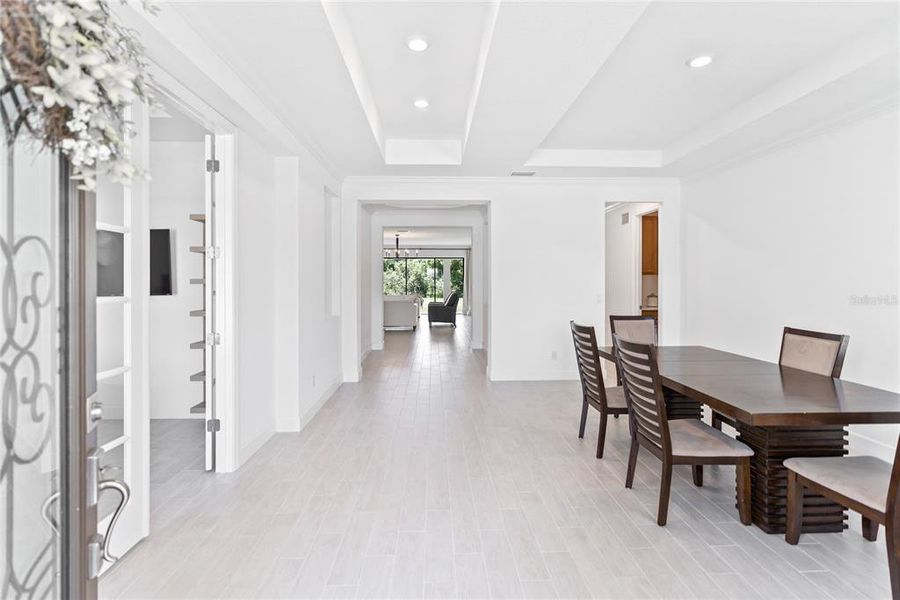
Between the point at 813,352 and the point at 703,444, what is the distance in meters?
1.15

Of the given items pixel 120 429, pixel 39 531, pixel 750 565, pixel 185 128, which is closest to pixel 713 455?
pixel 750 565

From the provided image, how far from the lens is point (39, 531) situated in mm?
980

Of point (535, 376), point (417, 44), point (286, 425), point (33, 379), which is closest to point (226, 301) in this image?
point (286, 425)

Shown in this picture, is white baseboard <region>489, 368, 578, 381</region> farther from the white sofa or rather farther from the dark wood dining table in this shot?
the white sofa

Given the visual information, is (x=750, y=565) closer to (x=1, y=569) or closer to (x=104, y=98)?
(x=1, y=569)

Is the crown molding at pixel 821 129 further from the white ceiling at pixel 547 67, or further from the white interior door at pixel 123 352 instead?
the white interior door at pixel 123 352

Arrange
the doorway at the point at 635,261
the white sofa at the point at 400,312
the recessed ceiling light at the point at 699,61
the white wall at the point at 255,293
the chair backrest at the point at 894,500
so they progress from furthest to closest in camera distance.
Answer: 1. the white sofa at the point at 400,312
2. the doorway at the point at 635,261
3. the white wall at the point at 255,293
4. the recessed ceiling light at the point at 699,61
5. the chair backrest at the point at 894,500

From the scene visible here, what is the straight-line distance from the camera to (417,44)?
2.89m

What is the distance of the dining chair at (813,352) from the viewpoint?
2.67 metres

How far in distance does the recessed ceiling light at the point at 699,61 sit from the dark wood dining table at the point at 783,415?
6.79 feet

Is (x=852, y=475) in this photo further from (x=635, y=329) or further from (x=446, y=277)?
(x=446, y=277)

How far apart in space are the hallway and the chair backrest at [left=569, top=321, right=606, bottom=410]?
429 millimetres

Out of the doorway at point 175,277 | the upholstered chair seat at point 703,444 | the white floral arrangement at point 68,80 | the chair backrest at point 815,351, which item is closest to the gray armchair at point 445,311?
the doorway at point 175,277

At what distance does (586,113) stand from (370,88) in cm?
193
